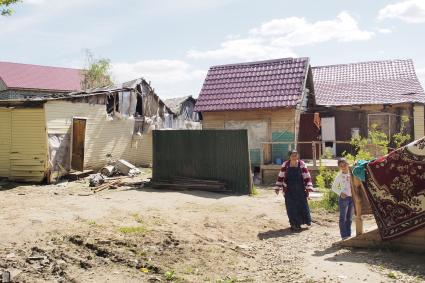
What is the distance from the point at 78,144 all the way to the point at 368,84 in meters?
14.4

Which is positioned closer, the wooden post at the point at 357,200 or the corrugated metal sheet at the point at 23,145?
the wooden post at the point at 357,200

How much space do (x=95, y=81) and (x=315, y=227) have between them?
36.3 m

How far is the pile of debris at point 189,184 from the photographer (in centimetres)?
1327

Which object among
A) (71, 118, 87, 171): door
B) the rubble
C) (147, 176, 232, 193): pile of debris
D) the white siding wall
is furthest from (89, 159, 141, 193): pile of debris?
the white siding wall

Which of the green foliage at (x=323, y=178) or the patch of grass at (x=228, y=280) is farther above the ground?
the green foliage at (x=323, y=178)

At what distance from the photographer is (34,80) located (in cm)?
3778

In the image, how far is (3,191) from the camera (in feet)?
42.9

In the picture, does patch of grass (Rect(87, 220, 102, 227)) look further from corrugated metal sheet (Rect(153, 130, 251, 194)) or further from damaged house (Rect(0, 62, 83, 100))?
damaged house (Rect(0, 62, 83, 100))

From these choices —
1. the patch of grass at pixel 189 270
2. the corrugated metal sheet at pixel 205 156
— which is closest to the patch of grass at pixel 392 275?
the patch of grass at pixel 189 270

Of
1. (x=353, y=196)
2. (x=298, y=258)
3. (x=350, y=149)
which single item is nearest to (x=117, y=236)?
(x=298, y=258)

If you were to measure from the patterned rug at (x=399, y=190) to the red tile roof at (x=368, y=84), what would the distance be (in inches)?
549

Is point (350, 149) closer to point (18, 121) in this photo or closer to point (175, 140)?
point (175, 140)

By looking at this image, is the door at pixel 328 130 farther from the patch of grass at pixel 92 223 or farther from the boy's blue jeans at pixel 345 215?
the patch of grass at pixel 92 223

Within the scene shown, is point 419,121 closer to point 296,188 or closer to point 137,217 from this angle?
point 296,188
